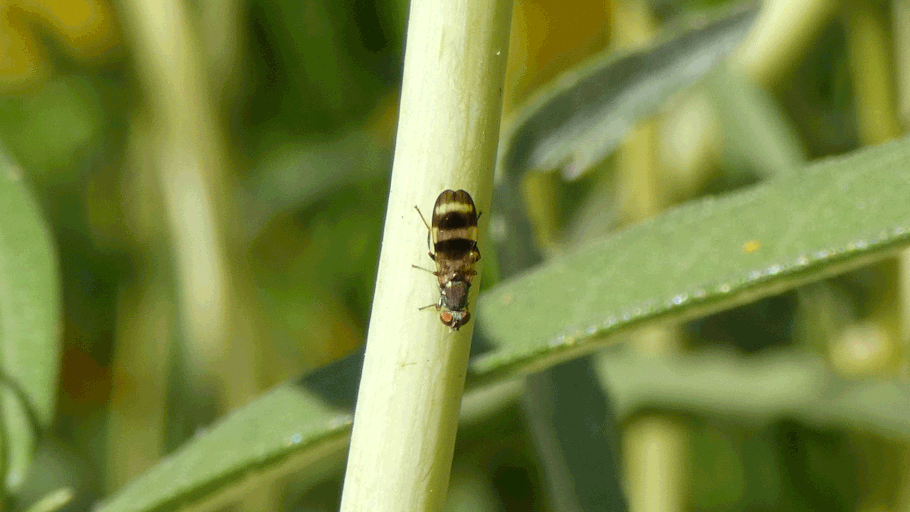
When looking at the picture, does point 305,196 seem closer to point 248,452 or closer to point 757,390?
point 757,390

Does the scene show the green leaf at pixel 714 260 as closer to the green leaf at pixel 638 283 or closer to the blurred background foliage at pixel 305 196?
the green leaf at pixel 638 283

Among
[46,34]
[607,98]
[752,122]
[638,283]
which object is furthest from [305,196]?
[638,283]

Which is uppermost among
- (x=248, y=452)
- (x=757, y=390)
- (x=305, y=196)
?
(x=305, y=196)

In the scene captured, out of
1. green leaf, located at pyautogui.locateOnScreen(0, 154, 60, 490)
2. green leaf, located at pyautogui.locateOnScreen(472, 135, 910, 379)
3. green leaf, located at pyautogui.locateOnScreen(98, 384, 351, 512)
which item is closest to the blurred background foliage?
green leaf, located at pyautogui.locateOnScreen(0, 154, 60, 490)

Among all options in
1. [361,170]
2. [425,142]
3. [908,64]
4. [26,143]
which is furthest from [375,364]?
[26,143]

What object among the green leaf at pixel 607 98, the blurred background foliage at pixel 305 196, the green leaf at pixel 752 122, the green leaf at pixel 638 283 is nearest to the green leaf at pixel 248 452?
the green leaf at pixel 638 283

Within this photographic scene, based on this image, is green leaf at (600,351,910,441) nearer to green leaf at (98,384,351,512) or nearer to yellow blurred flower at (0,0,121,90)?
green leaf at (98,384,351,512)
